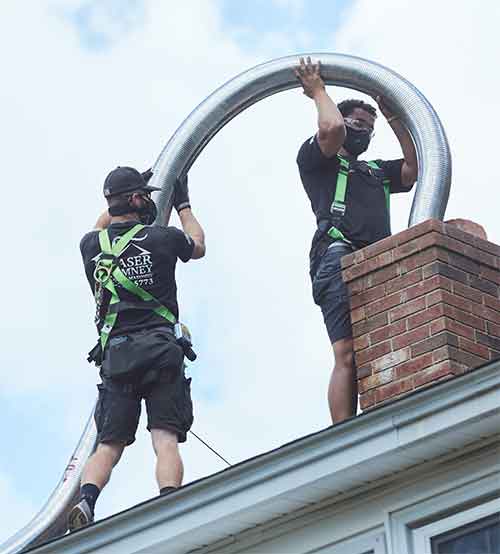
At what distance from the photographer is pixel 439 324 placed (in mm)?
10680

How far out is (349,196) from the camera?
37.6ft

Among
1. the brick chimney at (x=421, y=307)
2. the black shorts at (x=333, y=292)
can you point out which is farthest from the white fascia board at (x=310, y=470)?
the black shorts at (x=333, y=292)

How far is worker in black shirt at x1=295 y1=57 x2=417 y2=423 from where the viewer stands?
36.6 feet

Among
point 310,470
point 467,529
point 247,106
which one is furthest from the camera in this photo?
point 247,106

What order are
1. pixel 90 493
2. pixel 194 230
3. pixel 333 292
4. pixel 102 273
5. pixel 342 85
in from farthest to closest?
pixel 342 85 → pixel 194 230 → pixel 333 292 → pixel 102 273 → pixel 90 493

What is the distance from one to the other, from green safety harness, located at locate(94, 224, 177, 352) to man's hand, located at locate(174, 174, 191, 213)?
41.9 inches

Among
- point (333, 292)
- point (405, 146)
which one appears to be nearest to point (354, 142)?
point (405, 146)

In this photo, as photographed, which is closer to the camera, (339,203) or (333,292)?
(333,292)

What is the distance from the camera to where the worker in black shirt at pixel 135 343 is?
1078 cm

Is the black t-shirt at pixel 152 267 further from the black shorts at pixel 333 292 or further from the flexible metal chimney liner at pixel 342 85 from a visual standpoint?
the flexible metal chimney liner at pixel 342 85

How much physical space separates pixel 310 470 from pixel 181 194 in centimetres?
382

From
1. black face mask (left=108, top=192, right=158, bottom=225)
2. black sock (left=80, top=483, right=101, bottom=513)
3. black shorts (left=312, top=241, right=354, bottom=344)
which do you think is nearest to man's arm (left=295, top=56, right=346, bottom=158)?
black shorts (left=312, top=241, right=354, bottom=344)

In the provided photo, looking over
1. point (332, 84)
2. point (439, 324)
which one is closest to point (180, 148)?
point (332, 84)

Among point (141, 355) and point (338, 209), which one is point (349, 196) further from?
point (141, 355)
